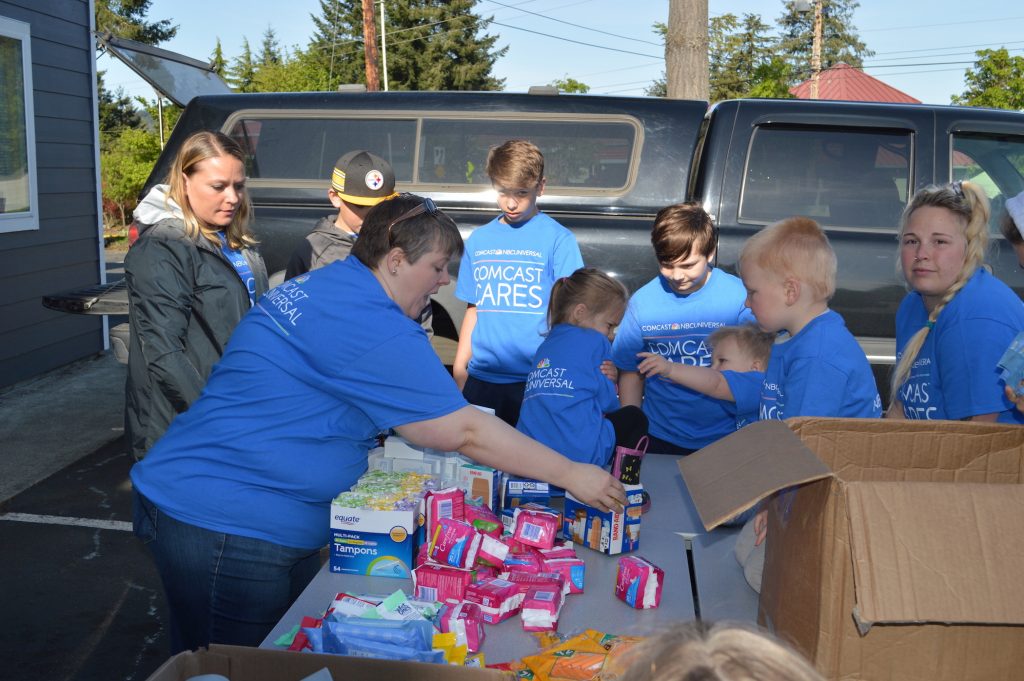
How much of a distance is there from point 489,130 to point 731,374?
9.40 feet

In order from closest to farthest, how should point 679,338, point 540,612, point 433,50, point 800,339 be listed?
1. point 540,612
2. point 800,339
3. point 679,338
4. point 433,50

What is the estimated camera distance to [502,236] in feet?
13.5

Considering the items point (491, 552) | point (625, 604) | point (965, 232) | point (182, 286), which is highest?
point (965, 232)

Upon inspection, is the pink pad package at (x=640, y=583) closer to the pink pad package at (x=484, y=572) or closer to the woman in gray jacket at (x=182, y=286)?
the pink pad package at (x=484, y=572)

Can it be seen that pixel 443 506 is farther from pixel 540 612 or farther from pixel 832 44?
pixel 832 44

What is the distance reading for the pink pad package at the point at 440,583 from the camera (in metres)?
2.02

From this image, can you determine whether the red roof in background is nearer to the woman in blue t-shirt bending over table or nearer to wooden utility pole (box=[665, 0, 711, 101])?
wooden utility pole (box=[665, 0, 711, 101])

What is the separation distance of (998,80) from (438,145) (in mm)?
28711

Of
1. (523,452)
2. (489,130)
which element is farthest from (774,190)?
(523,452)

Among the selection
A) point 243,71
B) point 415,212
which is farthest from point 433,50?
point 415,212

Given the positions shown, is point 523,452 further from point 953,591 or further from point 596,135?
point 596,135

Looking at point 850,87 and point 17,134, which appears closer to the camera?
point 17,134

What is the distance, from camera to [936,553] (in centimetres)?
128

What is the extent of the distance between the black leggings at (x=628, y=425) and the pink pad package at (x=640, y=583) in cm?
77
